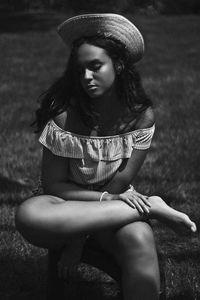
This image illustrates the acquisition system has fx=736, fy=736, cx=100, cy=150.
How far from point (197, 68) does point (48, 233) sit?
8.55 meters

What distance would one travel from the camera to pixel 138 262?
298 centimetres

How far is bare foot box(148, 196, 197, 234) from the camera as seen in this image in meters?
3.05

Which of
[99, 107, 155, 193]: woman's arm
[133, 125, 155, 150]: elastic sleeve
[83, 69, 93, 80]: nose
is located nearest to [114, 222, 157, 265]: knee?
[99, 107, 155, 193]: woman's arm

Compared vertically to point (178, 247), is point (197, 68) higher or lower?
lower

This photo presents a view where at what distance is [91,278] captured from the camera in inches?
151

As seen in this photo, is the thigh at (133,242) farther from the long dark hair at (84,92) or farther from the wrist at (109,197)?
the long dark hair at (84,92)

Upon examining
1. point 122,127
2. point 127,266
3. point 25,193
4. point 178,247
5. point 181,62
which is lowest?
point 181,62

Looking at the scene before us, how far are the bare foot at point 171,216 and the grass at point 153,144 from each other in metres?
0.29

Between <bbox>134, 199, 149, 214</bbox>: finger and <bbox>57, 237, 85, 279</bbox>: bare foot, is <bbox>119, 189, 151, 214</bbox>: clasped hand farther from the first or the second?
<bbox>57, 237, 85, 279</bbox>: bare foot

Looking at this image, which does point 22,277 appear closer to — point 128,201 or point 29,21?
point 128,201

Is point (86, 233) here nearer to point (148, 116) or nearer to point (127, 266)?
point (127, 266)

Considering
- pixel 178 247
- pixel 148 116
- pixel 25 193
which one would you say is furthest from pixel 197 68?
pixel 148 116

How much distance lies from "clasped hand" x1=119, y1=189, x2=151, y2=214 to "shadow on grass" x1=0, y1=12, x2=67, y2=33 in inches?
559

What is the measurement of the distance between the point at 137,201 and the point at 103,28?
0.81m
